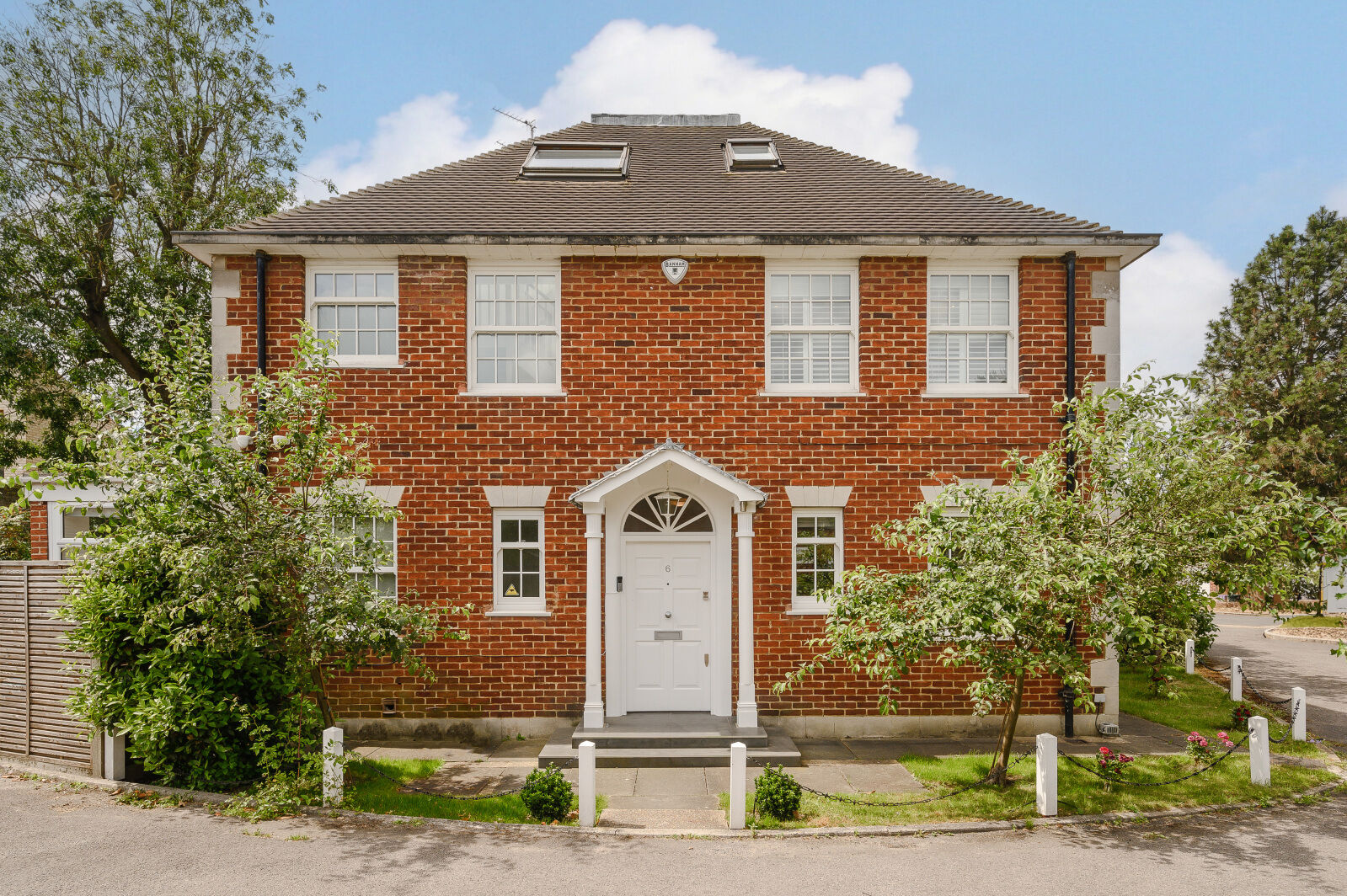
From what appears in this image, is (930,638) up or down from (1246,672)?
up

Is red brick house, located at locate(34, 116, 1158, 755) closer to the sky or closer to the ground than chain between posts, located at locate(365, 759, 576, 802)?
closer to the sky

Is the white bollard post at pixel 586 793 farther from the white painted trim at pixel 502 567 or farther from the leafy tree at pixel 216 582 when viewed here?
the white painted trim at pixel 502 567

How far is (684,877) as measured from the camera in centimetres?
594

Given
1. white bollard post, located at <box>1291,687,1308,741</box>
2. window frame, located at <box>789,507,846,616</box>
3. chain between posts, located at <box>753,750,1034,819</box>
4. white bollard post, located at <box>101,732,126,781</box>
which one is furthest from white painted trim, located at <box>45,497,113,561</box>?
white bollard post, located at <box>1291,687,1308,741</box>

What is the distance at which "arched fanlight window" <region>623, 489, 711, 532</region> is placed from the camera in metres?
9.80

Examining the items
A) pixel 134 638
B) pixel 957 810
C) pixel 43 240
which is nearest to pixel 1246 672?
pixel 957 810

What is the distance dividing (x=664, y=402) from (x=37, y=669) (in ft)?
25.8

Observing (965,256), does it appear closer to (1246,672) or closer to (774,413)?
(774,413)

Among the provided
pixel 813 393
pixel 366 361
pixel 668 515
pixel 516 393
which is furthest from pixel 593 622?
pixel 366 361

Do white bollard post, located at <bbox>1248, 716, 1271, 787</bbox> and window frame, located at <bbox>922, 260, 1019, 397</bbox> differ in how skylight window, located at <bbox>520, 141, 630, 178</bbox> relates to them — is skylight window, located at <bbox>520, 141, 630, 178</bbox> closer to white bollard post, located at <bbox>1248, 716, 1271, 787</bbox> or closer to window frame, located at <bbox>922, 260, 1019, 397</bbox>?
window frame, located at <bbox>922, 260, 1019, 397</bbox>

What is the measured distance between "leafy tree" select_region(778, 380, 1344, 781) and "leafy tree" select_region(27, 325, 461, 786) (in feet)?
15.7

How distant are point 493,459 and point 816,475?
14.2 feet

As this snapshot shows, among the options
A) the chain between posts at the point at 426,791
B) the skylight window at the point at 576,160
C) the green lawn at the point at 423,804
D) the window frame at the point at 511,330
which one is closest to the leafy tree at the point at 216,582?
the green lawn at the point at 423,804

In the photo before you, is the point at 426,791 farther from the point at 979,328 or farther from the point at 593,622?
the point at 979,328
